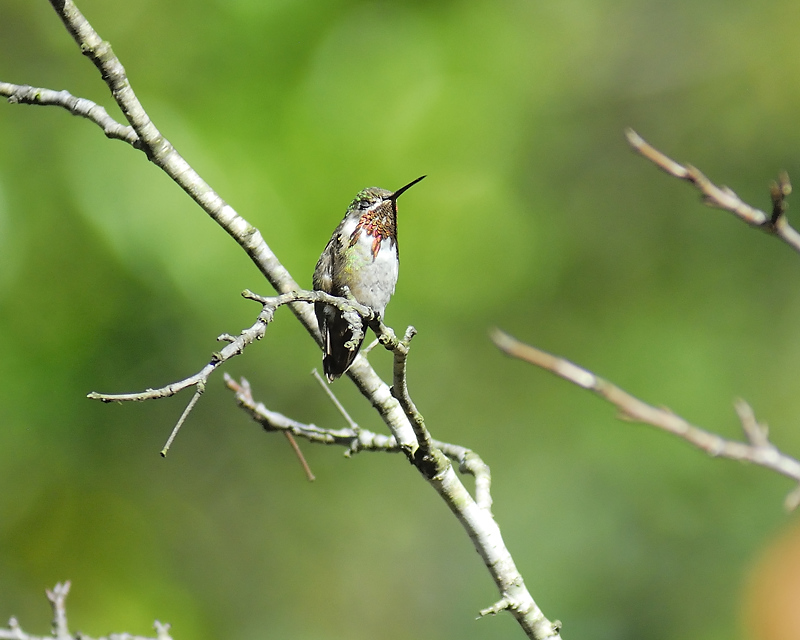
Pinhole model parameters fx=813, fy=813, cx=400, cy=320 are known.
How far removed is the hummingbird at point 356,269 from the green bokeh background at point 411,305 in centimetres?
329

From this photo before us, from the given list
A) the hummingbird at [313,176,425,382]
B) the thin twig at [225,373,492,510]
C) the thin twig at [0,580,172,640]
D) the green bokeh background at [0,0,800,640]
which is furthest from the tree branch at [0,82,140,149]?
the green bokeh background at [0,0,800,640]

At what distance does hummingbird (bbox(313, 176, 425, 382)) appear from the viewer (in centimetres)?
236

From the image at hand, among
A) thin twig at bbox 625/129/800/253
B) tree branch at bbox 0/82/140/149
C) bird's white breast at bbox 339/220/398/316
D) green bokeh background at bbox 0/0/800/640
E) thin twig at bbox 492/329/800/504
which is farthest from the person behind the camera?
green bokeh background at bbox 0/0/800/640

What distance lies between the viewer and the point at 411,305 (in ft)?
24.2

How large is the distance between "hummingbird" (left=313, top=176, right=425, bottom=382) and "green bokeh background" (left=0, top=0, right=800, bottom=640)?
10.8 ft

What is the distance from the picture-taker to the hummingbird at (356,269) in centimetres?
236

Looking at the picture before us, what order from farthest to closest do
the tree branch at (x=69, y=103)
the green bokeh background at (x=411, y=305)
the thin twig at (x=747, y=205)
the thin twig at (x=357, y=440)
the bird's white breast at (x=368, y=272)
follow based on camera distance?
the green bokeh background at (x=411, y=305) → the bird's white breast at (x=368, y=272) → the thin twig at (x=357, y=440) → the tree branch at (x=69, y=103) → the thin twig at (x=747, y=205)

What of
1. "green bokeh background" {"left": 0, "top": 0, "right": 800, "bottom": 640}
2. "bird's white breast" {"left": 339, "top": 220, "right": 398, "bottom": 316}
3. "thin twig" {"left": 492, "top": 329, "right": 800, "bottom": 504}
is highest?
"green bokeh background" {"left": 0, "top": 0, "right": 800, "bottom": 640}

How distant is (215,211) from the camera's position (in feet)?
7.10

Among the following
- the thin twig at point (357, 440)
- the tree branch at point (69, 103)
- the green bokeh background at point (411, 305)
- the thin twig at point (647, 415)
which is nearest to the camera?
the thin twig at point (647, 415)

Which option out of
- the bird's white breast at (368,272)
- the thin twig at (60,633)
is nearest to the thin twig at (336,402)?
the bird's white breast at (368,272)

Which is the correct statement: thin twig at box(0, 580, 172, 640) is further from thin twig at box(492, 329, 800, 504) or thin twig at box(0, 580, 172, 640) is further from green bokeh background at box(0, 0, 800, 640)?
green bokeh background at box(0, 0, 800, 640)

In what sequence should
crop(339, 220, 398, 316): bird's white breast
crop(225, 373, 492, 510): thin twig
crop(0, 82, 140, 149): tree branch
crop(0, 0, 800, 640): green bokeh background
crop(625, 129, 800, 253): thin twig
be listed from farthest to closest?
1. crop(0, 0, 800, 640): green bokeh background
2. crop(339, 220, 398, 316): bird's white breast
3. crop(225, 373, 492, 510): thin twig
4. crop(0, 82, 140, 149): tree branch
5. crop(625, 129, 800, 253): thin twig

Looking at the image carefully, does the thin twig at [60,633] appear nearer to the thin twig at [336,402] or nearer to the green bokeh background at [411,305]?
the thin twig at [336,402]
